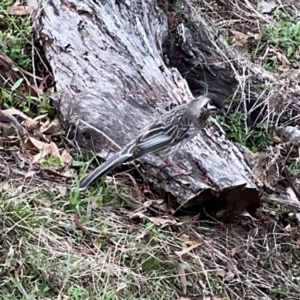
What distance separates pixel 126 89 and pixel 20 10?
161cm

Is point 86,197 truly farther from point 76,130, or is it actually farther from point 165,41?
point 165,41

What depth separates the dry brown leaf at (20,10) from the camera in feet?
20.8

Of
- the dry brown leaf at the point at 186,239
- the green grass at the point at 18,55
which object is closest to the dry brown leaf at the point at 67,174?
the green grass at the point at 18,55

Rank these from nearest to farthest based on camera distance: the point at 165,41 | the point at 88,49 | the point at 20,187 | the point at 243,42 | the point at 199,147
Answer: the point at 20,187 → the point at 199,147 → the point at 88,49 → the point at 165,41 → the point at 243,42

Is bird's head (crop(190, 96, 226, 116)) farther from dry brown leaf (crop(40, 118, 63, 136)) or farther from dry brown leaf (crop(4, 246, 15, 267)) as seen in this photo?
dry brown leaf (crop(4, 246, 15, 267))

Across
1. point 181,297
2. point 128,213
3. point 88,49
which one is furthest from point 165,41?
point 181,297

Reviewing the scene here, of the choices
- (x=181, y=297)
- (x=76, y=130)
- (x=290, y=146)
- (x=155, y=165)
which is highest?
(x=76, y=130)

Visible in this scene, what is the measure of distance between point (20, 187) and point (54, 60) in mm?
1325

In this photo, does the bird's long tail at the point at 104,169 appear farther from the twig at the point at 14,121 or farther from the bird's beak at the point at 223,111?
the bird's beak at the point at 223,111

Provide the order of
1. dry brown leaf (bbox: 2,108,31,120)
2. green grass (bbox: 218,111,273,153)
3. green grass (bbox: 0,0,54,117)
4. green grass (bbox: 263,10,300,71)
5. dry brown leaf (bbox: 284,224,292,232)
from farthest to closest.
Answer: green grass (bbox: 263,10,300,71) → green grass (bbox: 218,111,273,153) → green grass (bbox: 0,0,54,117) → dry brown leaf (bbox: 2,108,31,120) → dry brown leaf (bbox: 284,224,292,232)

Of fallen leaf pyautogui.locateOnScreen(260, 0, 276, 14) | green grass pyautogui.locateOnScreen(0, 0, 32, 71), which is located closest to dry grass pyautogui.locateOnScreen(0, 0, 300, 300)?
green grass pyautogui.locateOnScreen(0, 0, 32, 71)

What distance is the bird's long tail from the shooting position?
471 centimetres

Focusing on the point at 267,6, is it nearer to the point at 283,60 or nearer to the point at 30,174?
the point at 283,60

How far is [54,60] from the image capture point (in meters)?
5.63
